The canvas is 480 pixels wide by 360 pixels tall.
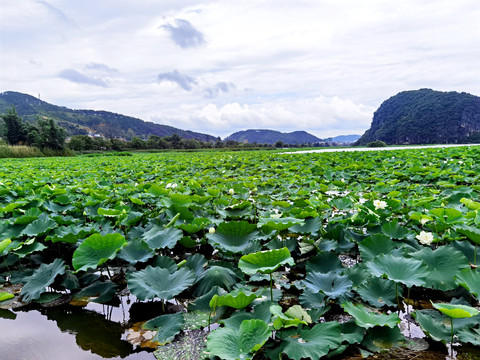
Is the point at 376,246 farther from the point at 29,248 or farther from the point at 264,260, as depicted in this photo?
the point at 29,248

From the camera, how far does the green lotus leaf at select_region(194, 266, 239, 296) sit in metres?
1.87

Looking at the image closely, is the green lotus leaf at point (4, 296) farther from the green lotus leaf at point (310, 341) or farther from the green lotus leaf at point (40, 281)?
the green lotus leaf at point (310, 341)

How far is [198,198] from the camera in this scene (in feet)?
11.1

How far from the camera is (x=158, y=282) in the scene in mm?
1794

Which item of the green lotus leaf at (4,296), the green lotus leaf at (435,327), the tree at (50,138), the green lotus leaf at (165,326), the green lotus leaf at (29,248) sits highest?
the tree at (50,138)

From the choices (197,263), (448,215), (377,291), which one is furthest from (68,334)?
(448,215)

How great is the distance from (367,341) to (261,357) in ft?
1.68

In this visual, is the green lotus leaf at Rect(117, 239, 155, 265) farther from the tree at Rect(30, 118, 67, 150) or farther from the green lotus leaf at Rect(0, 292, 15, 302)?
the tree at Rect(30, 118, 67, 150)

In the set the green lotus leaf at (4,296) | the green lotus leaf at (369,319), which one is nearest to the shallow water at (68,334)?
the green lotus leaf at (4,296)

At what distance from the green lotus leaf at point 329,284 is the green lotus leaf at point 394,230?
80cm

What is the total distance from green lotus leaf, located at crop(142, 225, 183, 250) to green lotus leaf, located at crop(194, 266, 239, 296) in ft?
1.34

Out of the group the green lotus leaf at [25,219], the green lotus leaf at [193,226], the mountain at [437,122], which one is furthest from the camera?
the mountain at [437,122]

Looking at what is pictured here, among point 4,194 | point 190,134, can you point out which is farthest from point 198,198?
point 190,134

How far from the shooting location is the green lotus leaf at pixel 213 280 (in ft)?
6.15
